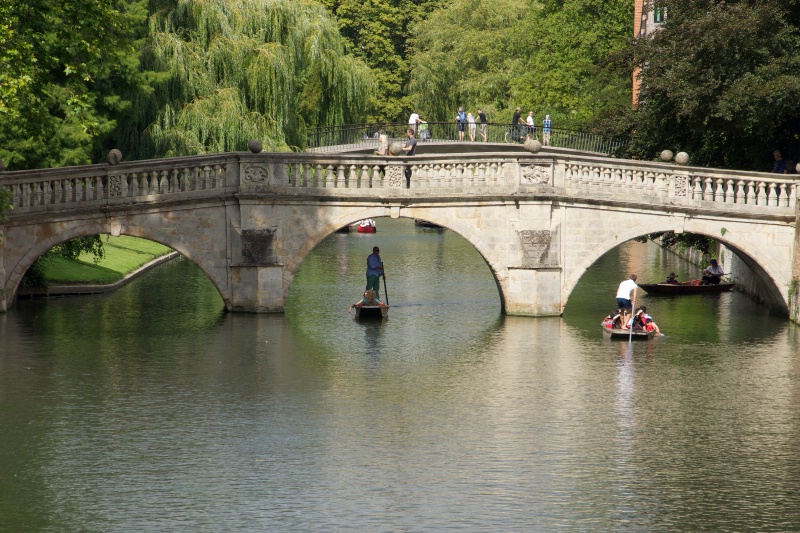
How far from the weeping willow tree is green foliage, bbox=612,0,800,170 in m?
12.3

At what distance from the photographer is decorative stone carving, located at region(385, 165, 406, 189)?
99.8 ft

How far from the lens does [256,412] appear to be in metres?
20.5

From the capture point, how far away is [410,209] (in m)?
30.6

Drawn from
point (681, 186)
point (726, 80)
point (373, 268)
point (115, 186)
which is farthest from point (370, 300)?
point (726, 80)

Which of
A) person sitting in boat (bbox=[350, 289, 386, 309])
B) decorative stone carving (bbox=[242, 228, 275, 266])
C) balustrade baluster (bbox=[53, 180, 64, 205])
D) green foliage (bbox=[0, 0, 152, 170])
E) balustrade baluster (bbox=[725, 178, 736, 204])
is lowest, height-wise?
person sitting in boat (bbox=[350, 289, 386, 309])

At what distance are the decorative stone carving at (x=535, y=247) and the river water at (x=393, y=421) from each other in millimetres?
1345

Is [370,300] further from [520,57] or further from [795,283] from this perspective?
[520,57]

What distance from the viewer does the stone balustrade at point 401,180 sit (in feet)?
98.1

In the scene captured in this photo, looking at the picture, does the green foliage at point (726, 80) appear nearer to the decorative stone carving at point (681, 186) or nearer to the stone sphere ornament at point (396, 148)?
the decorative stone carving at point (681, 186)

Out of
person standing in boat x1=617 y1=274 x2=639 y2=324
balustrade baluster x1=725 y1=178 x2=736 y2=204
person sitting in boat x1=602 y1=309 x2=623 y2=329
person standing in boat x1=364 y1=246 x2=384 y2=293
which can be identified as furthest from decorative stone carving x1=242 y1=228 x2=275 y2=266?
balustrade baluster x1=725 y1=178 x2=736 y2=204

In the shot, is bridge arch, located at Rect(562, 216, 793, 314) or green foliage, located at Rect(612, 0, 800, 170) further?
green foliage, located at Rect(612, 0, 800, 170)

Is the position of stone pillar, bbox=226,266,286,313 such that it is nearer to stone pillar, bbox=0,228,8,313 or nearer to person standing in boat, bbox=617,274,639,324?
stone pillar, bbox=0,228,8,313

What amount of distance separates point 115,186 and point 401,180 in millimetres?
6508

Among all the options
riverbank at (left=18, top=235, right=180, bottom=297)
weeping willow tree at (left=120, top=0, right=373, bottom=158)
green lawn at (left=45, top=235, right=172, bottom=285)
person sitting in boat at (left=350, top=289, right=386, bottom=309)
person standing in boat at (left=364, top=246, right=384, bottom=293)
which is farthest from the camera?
weeping willow tree at (left=120, top=0, right=373, bottom=158)
